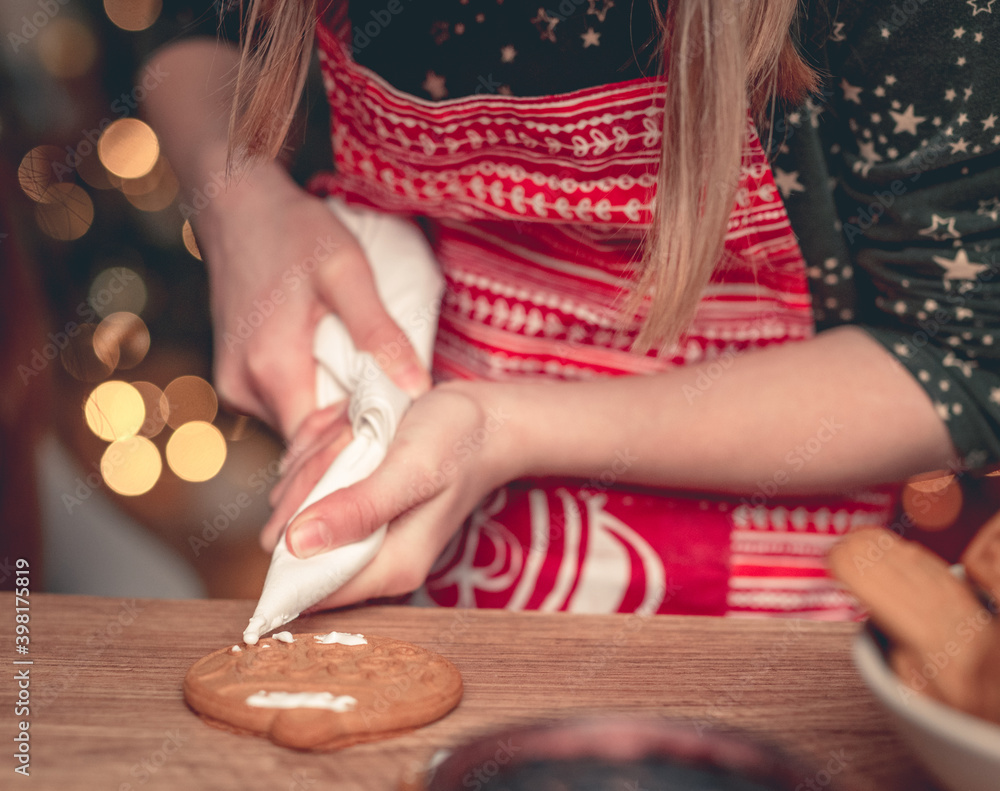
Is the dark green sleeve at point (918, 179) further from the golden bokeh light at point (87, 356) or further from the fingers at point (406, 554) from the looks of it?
the golden bokeh light at point (87, 356)

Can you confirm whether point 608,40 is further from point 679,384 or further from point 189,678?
point 189,678

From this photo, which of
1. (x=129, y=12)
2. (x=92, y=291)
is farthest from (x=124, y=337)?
(x=129, y=12)

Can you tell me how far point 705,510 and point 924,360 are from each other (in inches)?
8.5

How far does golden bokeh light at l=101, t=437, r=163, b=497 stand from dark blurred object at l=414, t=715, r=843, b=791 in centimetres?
103

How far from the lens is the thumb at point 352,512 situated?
18.2 inches

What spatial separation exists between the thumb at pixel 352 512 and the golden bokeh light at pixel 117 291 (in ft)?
1.93

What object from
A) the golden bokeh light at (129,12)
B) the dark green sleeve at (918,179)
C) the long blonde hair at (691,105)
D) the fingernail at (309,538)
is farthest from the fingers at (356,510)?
the golden bokeh light at (129,12)

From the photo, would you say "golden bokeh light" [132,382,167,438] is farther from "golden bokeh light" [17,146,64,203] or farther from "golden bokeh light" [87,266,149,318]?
"golden bokeh light" [17,146,64,203]

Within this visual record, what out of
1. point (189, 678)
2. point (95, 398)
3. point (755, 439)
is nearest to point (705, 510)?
point (755, 439)

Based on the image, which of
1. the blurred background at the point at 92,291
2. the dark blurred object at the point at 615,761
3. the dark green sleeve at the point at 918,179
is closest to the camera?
the dark blurred object at the point at 615,761

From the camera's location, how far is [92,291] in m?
0.94

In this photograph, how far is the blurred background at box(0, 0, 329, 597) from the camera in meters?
0.93

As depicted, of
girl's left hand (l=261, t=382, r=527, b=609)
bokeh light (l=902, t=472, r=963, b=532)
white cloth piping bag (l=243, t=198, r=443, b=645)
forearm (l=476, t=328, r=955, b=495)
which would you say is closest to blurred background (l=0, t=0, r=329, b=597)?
white cloth piping bag (l=243, t=198, r=443, b=645)

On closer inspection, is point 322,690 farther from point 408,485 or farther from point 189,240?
point 189,240
